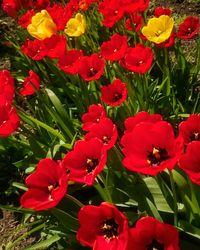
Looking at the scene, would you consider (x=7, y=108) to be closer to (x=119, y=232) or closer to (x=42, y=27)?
(x=119, y=232)

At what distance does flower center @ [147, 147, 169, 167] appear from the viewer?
5.20 feet

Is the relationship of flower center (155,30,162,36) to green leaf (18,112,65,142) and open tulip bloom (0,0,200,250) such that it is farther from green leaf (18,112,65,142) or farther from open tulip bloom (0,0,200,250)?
green leaf (18,112,65,142)

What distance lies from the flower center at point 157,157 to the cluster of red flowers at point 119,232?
0.81 ft

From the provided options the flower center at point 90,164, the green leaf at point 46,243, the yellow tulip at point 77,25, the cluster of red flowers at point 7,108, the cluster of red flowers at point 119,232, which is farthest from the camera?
the yellow tulip at point 77,25

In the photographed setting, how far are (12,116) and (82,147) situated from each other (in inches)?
19.5

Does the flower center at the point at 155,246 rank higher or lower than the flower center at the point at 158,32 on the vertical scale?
higher

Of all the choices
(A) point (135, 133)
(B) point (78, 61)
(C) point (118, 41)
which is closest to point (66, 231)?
(A) point (135, 133)

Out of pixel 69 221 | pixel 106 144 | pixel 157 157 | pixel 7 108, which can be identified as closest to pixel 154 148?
pixel 157 157

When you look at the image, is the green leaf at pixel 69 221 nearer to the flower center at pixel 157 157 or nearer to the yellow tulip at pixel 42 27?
the flower center at pixel 157 157

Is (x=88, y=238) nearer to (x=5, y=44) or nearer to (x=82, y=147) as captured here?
(x=82, y=147)

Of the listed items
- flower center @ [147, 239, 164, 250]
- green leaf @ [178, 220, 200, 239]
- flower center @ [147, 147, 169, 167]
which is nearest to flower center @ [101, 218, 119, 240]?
flower center @ [147, 239, 164, 250]

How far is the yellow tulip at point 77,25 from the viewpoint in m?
3.03

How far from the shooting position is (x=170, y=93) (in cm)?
316

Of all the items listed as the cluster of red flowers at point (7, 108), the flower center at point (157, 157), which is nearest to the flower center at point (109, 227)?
the flower center at point (157, 157)
